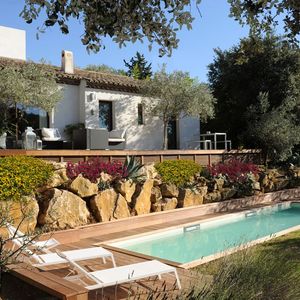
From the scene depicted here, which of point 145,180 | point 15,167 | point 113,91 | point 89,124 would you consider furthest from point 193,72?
point 15,167

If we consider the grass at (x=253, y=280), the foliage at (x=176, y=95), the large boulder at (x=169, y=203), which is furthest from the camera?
the foliage at (x=176, y=95)

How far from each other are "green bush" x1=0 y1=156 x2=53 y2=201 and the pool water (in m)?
2.38

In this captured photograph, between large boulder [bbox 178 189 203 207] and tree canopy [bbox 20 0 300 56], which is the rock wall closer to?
large boulder [bbox 178 189 203 207]

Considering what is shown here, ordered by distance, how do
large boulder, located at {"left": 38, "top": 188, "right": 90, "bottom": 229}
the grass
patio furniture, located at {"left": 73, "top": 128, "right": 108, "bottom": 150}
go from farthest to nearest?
patio furniture, located at {"left": 73, "top": 128, "right": 108, "bottom": 150}
large boulder, located at {"left": 38, "top": 188, "right": 90, "bottom": 229}
the grass

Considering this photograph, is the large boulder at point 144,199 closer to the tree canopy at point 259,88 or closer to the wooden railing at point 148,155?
the wooden railing at point 148,155

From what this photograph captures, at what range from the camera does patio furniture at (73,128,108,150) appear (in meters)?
14.7

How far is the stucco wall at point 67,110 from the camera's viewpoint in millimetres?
17823

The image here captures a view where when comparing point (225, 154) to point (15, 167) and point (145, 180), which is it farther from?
point (15, 167)

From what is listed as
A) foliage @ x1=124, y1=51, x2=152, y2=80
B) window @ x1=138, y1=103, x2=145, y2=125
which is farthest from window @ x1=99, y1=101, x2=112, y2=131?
foliage @ x1=124, y1=51, x2=152, y2=80

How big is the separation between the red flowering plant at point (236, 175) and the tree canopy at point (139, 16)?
1225 cm

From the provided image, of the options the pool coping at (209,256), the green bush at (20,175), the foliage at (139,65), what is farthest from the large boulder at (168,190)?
the foliage at (139,65)

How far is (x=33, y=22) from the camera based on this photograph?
3.68 meters

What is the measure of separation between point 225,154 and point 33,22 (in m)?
15.7

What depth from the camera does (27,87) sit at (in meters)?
14.3
